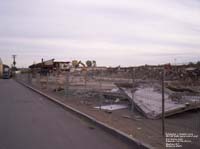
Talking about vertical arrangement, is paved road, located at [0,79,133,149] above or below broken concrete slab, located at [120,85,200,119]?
below

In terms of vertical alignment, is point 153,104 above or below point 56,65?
below

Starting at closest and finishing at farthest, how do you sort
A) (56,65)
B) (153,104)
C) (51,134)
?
(51,134), (153,104), (56,65)

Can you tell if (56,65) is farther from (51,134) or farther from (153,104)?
(51,134)

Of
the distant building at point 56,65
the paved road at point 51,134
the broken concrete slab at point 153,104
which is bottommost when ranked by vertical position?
the paved road at point 51,134

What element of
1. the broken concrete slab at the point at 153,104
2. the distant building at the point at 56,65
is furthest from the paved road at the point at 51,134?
the distant building at the point at 56,65

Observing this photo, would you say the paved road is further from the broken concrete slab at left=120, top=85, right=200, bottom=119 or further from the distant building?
the distant building

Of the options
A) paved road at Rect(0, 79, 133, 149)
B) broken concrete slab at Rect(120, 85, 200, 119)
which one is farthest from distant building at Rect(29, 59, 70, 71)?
paved road at Rect(0, 79, 133, 149)

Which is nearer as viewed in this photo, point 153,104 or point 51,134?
point 51,134

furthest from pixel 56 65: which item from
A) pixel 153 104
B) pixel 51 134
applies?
pixel 51 134

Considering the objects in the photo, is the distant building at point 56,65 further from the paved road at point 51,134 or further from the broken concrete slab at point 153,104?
the paved road at point 51,134

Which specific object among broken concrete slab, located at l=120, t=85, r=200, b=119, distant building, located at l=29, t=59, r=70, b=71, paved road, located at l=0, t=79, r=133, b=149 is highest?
distant building, located at l=29, t=59, r=70, b=71

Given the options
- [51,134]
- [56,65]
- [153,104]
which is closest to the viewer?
[51,134]

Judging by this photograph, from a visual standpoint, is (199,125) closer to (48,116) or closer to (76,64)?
(48,116)

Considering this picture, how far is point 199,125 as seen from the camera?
9586 mm
